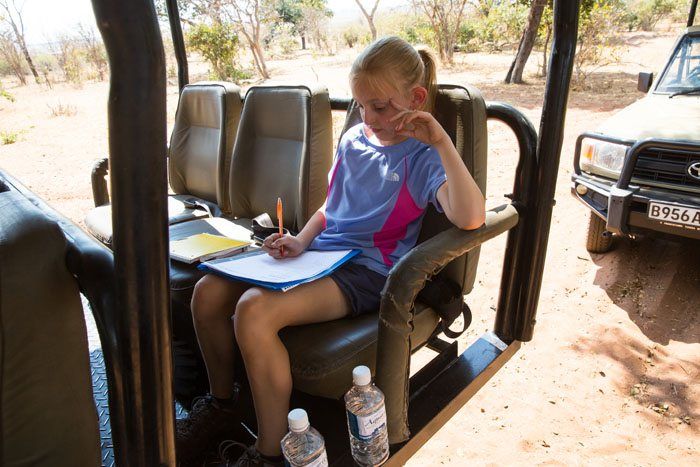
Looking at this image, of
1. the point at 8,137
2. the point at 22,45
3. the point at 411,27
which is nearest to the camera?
the point at 8,137

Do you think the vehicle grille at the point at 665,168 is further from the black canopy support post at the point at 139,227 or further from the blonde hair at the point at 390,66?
the black canopy support post at the point at 139,227

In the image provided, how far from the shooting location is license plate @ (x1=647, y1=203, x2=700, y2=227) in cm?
269

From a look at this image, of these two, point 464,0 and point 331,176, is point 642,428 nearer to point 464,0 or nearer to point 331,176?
point 331,176

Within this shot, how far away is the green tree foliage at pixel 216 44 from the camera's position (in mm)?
11102

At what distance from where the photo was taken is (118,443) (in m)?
0.73

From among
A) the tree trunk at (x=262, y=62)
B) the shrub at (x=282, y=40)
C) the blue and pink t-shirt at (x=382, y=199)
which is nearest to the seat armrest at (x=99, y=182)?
the blue and pink t-shirt at (x=382, y=199)

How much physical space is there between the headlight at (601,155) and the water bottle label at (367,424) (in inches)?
104

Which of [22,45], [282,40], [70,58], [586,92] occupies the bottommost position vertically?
[586,92]

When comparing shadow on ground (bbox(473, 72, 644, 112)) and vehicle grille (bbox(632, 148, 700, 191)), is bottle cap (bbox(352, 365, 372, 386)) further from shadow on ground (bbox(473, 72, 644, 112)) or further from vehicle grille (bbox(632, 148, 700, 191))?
shadow on ground (bbox(473, 72, 644, 112))

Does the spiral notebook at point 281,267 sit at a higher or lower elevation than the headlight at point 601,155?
lower

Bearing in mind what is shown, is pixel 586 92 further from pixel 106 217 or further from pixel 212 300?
pixel 212 300

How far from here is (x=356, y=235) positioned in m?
1.66

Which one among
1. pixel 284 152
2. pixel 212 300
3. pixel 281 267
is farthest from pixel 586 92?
pixel 212 300

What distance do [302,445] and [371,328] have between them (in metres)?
0.37
